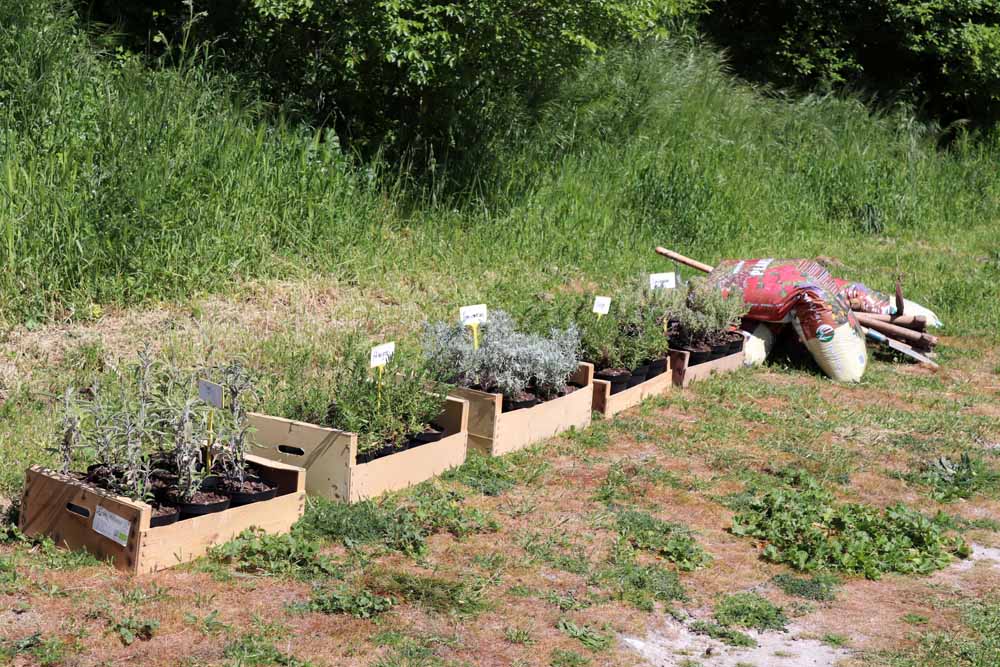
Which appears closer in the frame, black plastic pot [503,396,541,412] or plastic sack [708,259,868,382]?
black plastic pot [503,396,541,412]

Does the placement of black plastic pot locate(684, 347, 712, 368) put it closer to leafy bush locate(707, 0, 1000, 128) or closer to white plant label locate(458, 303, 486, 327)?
white plant label locate(458, 303, 486, 327)

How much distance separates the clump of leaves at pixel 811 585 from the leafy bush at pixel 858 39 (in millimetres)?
13647

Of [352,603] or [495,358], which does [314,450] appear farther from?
[495,358]

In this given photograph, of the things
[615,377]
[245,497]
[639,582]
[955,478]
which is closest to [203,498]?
[245,497]

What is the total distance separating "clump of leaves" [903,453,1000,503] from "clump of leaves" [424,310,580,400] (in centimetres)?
199

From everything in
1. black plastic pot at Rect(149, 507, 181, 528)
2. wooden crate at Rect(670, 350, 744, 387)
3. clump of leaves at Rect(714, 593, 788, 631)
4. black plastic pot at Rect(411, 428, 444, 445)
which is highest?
black plastic pot at Rect(149, 507, 181, 528)

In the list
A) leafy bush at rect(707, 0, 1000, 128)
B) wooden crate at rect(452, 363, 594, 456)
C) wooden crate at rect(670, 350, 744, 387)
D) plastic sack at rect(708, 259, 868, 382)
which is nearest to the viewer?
wooden crate at rect(452, 363, 594, 456)

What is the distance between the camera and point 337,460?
4742 millimetres

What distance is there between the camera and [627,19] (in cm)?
912

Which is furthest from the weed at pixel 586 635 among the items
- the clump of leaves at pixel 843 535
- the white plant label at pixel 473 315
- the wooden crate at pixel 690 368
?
the wooden crate at pixel 690 368

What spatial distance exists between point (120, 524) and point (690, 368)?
14.2ft

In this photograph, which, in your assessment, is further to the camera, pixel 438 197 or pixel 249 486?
pixel 438 197

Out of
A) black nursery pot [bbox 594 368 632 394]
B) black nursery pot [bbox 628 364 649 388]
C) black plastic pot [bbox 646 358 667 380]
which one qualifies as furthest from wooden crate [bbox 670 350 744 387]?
black nursery pot [bbox 594 368 632 394]

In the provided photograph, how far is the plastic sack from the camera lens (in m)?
7.77
